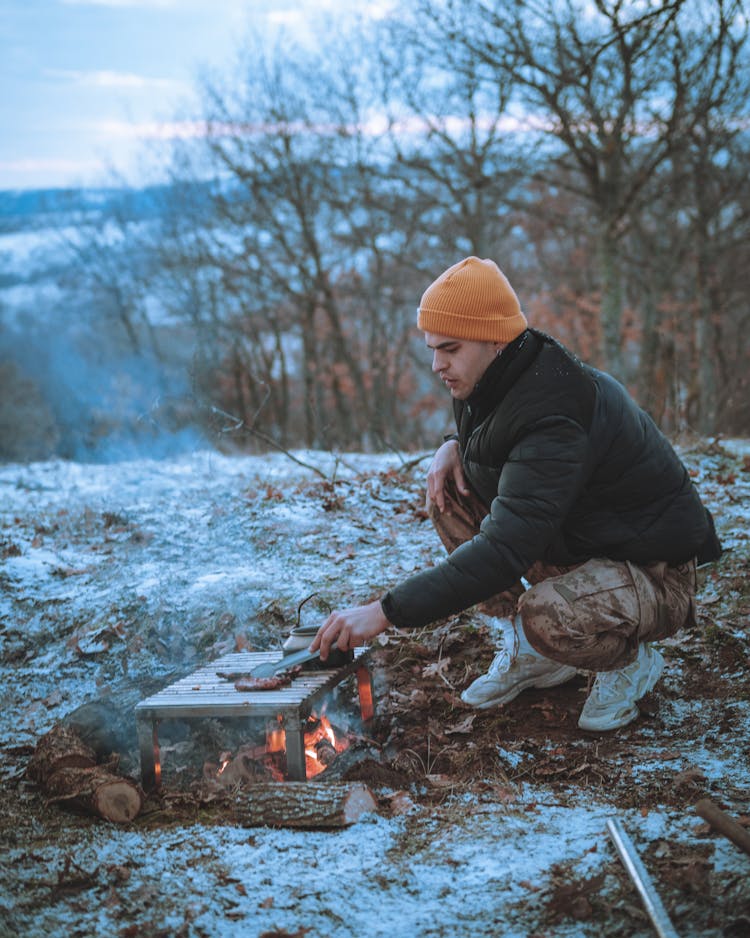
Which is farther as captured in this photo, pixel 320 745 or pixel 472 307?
pixel 320 745

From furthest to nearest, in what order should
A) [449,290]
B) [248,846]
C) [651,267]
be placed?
[651,267], [449,290], [248,846]

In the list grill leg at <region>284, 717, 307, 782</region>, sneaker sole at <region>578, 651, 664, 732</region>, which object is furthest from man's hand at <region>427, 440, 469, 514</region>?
grill leg at <region>284, 717, 307, 782</region>

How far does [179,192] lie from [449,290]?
21.1m

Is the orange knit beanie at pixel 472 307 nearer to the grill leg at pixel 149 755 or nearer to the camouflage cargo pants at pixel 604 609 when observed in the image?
the camouflage cargo pants at pixel 604 609

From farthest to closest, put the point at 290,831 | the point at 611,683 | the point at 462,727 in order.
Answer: the point at 462,727 → the point at 611,683 → the point at 290,831

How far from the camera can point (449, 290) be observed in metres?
2.88

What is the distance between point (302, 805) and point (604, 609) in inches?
52.5

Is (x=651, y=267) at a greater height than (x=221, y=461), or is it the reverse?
(x=651, y=267)

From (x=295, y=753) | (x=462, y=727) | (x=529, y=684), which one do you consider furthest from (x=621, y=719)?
(x=295, y=753)

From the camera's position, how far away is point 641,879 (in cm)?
203

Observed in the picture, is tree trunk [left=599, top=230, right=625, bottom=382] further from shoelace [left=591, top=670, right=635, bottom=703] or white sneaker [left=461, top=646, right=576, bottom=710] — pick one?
shoelace [left=591, top=670, right=635, bottom=703]

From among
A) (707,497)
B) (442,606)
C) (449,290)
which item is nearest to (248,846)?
(442,606)

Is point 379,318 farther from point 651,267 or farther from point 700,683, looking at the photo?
point 700,683

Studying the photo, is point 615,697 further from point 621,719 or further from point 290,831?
point 290,831
